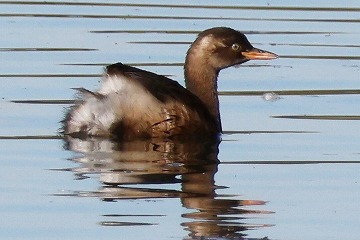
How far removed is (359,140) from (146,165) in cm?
184

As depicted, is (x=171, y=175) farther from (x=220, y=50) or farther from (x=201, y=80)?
(x=220, y=50)

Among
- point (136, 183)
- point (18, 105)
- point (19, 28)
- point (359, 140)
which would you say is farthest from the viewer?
point (19, 28)

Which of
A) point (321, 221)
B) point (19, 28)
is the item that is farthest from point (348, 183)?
point (19, 28)

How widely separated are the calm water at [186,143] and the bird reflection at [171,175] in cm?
1

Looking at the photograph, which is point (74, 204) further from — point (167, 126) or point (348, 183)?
point (167, 126)

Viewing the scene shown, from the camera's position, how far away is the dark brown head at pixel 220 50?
41.1 feet

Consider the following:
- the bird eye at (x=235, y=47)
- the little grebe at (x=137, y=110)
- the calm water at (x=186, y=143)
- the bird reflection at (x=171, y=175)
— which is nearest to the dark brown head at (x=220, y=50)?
the bird eye at (x=235, y=47)

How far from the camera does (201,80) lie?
12.6m

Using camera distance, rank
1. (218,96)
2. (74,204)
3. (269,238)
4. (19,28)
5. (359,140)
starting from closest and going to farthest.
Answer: (269,238)
(74,204)
(359,140)
(218,96)
(19,28)

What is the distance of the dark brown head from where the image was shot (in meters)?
12.5

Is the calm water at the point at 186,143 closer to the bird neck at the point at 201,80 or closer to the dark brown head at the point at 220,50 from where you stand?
the bird neck at the point at 201,80

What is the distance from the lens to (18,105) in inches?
493

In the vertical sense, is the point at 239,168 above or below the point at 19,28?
below

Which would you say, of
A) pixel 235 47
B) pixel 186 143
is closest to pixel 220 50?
pixel 235 47
